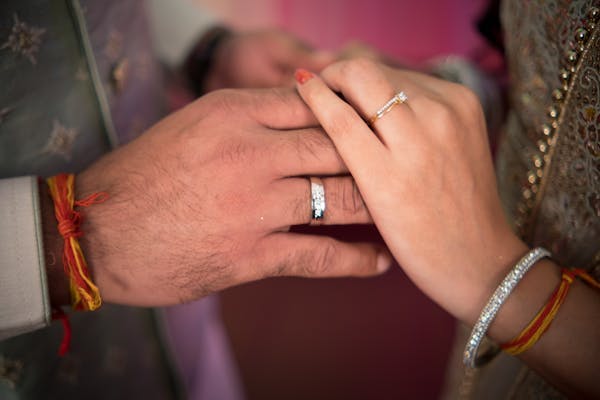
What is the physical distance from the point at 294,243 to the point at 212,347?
839mm

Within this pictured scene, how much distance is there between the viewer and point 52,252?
523 millimetres

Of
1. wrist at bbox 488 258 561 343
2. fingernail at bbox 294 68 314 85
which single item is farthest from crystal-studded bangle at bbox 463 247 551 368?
fingernail at bbox 294 68 314 85

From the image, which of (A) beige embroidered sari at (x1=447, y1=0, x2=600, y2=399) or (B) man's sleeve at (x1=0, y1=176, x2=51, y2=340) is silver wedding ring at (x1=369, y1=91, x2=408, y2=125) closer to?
(A) beige embroidered sari at (x1=447, y1=0, x2=600, y2=399)

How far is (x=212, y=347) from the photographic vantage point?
1.26 meters

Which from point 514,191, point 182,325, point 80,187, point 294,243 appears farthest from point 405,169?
point 182,325

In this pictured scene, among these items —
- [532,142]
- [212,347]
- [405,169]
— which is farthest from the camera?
[212,347]

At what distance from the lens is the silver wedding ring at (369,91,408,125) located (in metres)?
0.51

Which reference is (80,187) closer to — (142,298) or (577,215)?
(142,298)

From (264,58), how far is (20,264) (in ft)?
2.41

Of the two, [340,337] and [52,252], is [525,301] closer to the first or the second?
[52,252]

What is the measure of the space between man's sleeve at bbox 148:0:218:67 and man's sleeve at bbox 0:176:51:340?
77 centimetres

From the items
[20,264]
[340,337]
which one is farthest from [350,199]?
[340,337]

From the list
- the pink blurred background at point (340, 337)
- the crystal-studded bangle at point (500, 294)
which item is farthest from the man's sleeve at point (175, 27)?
the crystal-studded bangle at point (500, 294)

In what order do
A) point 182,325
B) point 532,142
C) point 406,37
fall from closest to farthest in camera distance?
point 532,142
point 182,325
point 406,37
